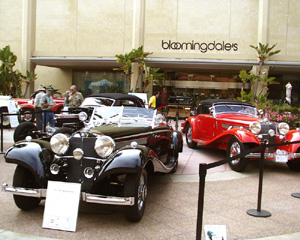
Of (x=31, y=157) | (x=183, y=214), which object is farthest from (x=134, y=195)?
(x=31, y=157)

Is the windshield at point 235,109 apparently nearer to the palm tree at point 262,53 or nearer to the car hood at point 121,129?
the car hood at point 121,129

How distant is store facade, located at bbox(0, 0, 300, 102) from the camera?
70.3ft

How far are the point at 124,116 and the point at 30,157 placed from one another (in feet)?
6.90

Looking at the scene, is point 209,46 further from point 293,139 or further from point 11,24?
point 293,139

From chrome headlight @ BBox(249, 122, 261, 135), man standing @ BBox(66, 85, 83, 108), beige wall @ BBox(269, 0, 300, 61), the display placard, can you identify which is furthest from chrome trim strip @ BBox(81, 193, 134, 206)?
beige wall @ BBox(269, 0, 300, 61)

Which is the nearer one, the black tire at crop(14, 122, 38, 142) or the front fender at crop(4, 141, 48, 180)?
the front fender at crop(4, 141, 48, 180)

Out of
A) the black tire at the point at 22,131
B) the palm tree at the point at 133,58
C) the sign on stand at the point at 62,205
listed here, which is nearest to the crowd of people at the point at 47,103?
the black tire at the point at 22,131

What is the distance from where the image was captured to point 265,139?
269 inches

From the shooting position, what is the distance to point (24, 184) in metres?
4.11

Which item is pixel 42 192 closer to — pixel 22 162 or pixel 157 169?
pixel 22 162

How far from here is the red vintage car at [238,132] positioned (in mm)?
6568

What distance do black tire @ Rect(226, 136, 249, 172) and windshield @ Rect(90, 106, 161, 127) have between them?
1.91 metres

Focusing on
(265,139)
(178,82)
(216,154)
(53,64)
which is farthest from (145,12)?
(265,139)

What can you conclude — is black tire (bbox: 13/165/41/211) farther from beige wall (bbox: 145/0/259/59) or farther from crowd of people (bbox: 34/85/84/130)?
beige wall (bbox: 145/0/259/59)
